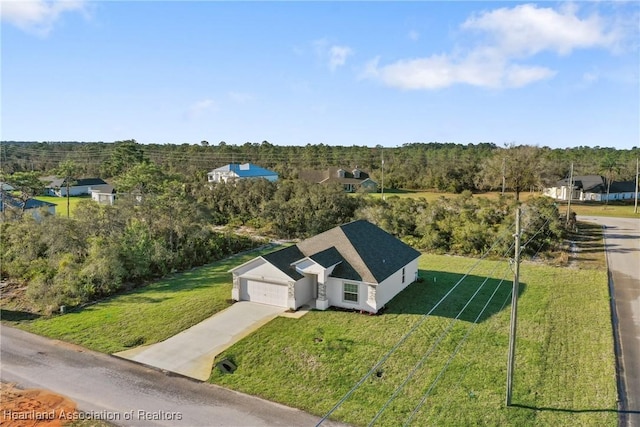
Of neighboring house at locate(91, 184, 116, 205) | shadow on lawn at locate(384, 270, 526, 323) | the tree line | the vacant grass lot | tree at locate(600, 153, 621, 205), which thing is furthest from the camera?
tree at locate(600, 153, 621, 205)

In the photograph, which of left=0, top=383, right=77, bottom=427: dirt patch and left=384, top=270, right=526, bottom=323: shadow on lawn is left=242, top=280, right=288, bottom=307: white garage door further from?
left=0, top=383, right=77, bottom=427: dirt patch

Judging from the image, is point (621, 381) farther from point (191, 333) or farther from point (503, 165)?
point (503, 165)

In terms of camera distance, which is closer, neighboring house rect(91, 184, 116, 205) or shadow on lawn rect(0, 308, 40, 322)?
shadow on lawn rect(0, 308, 40, 322)

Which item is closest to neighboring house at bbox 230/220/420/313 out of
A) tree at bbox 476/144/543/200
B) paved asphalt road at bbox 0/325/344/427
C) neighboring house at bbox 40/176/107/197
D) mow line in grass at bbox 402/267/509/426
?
mow line in grass at bbox 402/267/509/426

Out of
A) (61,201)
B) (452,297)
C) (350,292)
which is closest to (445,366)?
(350,292)

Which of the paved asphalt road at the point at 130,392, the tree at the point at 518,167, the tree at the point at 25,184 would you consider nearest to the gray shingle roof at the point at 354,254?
the paved asphalt road at the point at 130,392

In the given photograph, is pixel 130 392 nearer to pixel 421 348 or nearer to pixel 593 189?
pixel 421 348

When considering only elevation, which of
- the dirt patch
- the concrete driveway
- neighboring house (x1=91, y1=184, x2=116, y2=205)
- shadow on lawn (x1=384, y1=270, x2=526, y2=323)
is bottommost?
the dirt patch

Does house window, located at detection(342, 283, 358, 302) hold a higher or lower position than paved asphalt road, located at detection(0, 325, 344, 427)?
higher
